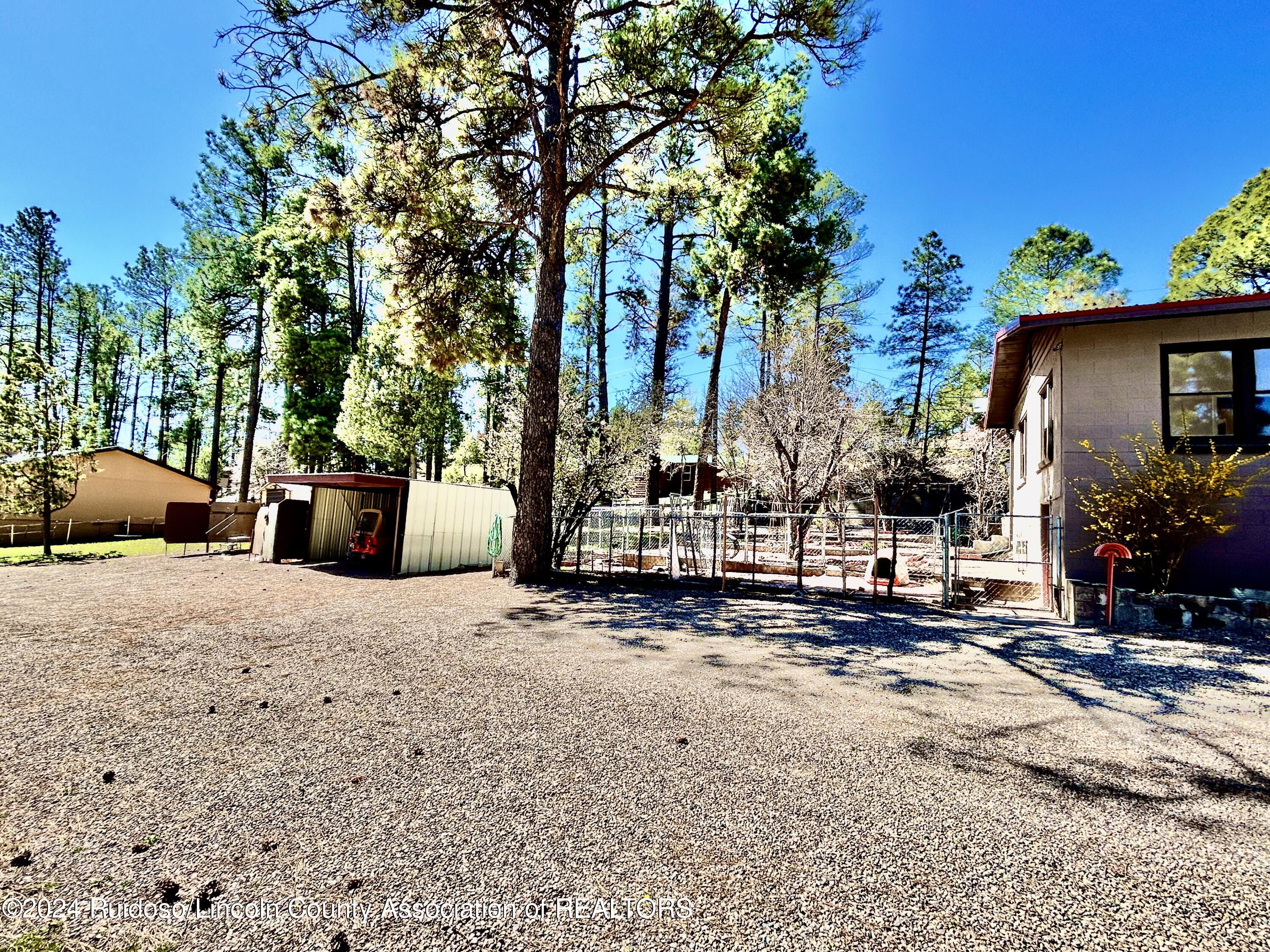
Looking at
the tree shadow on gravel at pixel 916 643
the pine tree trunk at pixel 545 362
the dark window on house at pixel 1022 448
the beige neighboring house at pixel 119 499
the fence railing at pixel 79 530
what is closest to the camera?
the tree shadow on gravel at pixel 916 643

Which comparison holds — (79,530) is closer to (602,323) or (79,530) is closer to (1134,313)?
(602,323)

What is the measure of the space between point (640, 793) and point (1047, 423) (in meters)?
9.45

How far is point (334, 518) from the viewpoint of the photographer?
15.4 m

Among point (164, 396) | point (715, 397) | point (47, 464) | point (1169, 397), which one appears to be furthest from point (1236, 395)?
point (164, 396)

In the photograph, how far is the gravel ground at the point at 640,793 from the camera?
5.84 feet

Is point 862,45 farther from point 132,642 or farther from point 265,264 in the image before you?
point 265,264

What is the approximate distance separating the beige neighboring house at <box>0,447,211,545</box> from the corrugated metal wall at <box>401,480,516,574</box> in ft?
49.4

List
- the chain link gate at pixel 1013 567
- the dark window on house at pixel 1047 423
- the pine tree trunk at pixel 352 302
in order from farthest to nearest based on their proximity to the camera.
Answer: the pine tree trunk at pixel 352 302, the dark window on house at pixel 1047 423, the chain link gate at pixel 1013 567

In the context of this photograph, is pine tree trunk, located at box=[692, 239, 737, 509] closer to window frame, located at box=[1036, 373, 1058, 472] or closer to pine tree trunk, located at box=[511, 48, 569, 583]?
pine tree trunk, located at box=[511, 48, 569, 583]

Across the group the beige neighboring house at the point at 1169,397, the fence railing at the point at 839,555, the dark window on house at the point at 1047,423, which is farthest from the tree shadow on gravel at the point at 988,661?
the dark window on house at the point at 1047,423

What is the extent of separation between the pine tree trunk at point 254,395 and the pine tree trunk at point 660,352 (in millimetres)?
15817

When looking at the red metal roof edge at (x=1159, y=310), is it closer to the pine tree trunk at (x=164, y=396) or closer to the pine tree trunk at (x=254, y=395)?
the pine tree trunk at (x=254, y=395)

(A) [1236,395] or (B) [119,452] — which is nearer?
(A) [1236,395]

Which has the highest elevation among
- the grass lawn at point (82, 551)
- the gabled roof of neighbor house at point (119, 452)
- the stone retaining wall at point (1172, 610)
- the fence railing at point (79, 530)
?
the gabled roof of neighbor house at point (119, 452)
